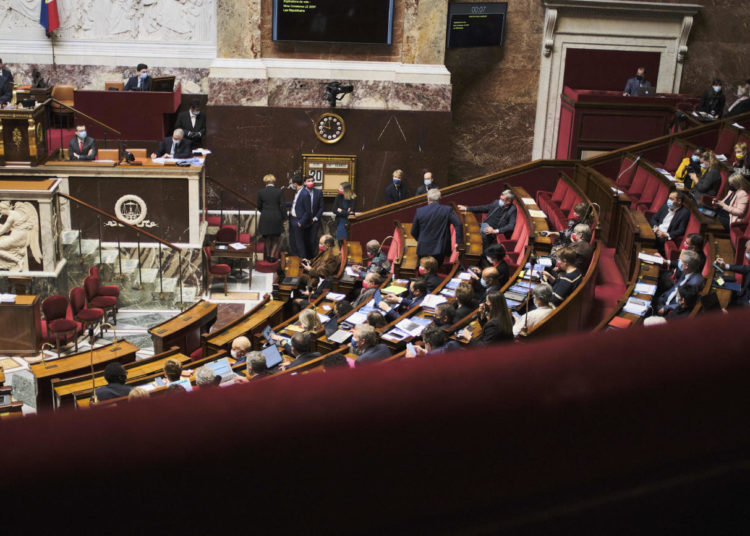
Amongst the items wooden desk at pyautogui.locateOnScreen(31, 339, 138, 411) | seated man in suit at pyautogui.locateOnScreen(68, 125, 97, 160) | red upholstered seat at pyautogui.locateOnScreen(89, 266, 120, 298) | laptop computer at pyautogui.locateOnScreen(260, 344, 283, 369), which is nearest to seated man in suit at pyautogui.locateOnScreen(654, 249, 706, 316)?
laptop computer at pyautogui.locateOnScreen(260, 344, 283, 369)

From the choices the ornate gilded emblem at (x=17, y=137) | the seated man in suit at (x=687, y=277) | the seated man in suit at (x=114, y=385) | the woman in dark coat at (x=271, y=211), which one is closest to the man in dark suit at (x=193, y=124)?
the woman in dark coat at (x=271, y=211)

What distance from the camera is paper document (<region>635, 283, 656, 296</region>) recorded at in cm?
680

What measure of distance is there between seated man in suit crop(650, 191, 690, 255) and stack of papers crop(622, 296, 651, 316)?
1842 millimetres

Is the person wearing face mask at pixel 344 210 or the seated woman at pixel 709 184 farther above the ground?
the seated woman at pixel 709 184

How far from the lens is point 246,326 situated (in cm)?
822

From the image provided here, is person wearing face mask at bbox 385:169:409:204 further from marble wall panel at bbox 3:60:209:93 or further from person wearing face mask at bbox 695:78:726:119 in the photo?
person wearing face mask at bbox 695:78:726:119

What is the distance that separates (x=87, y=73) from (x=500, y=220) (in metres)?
8.06

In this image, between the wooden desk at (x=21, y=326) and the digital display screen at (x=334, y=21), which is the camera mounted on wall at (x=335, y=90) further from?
the wooden desk at (x=21, y=326)

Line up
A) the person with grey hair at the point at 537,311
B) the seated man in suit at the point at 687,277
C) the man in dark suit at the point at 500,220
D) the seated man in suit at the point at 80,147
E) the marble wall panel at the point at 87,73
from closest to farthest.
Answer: the person with grey hair at the point at 537,311
the seated man in suit at the point at 687,277
the man in dark suit at the point at 500,220
the seated man in suit at the point at 80,147
the marble wall panel at the point at 87,73

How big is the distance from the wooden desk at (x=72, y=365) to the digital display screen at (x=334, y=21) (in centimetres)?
692

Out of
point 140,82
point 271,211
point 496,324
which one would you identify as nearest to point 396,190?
point 271,211

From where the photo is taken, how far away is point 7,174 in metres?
10.4

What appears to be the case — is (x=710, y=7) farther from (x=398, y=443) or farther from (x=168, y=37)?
(x=398, y=443)

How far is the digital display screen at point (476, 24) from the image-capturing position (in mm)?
13734
